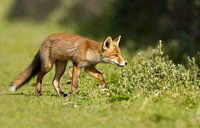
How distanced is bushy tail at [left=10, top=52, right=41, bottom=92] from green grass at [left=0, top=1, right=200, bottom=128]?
210mm

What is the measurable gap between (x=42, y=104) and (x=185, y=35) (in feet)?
36.4

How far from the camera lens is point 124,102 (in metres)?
10.4

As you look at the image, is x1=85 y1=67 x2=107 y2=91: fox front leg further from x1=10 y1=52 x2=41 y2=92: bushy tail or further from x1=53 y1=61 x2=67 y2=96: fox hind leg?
x1=10 y1=52 x2=41 y2=92: bushy tail

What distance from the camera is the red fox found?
507 inches

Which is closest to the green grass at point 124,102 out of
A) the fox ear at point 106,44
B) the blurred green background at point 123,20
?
the fox ear at point 106,44

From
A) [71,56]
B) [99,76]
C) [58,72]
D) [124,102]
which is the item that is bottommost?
[124,102]

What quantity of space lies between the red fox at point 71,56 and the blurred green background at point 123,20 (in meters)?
5.22

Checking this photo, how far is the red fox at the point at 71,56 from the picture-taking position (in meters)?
12.9

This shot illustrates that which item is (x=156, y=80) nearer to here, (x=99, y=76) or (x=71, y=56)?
(x=99, y=76)

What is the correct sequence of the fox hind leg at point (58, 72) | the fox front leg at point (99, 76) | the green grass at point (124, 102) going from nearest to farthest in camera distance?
1. the green grass at point (124, 102)
2. the fox front leg at point (99, 76)
3. the fox hind leg at point (58, 72)

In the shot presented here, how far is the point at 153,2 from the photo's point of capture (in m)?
27.0

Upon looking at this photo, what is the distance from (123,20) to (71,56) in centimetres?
1531

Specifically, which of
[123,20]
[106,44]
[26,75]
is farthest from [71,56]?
[123,20]

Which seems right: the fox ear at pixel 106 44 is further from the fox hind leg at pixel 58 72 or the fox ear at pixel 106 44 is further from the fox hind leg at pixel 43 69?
the fox hind leg at pixel 43 69
